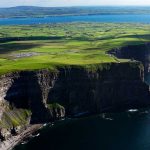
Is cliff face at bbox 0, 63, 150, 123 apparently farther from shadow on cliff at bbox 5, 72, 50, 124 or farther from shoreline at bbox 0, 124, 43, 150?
shoreline at bbox 0, 124, 43, 150

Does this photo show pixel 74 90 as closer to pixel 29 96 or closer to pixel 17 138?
pixel 29 96

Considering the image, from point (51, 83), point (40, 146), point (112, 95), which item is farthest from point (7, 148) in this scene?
point (112, 95)

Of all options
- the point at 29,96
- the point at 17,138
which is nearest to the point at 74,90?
the point at 29,96

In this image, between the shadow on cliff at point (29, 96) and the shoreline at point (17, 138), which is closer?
the shoreline at point (17, 138)

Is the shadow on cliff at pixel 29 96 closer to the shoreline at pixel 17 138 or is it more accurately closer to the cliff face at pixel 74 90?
the cliff face at pixel 74 90

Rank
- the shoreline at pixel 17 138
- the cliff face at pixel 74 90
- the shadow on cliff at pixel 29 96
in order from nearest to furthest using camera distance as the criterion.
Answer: the shoreline at pixel 17 138 → the shadow on cliff at pixel 29 96 → the cliff face at pixel 74 90

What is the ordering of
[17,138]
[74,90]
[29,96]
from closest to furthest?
[17,138], [29,96], [74,90]

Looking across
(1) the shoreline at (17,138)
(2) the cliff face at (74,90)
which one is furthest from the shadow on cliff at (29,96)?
(1) the shoreline at (17,138)

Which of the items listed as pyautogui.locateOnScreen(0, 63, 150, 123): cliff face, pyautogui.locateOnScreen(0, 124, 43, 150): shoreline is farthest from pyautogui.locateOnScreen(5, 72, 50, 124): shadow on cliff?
pyautogui.locateOnScreen(0, 124, 43, 150): shoreline
